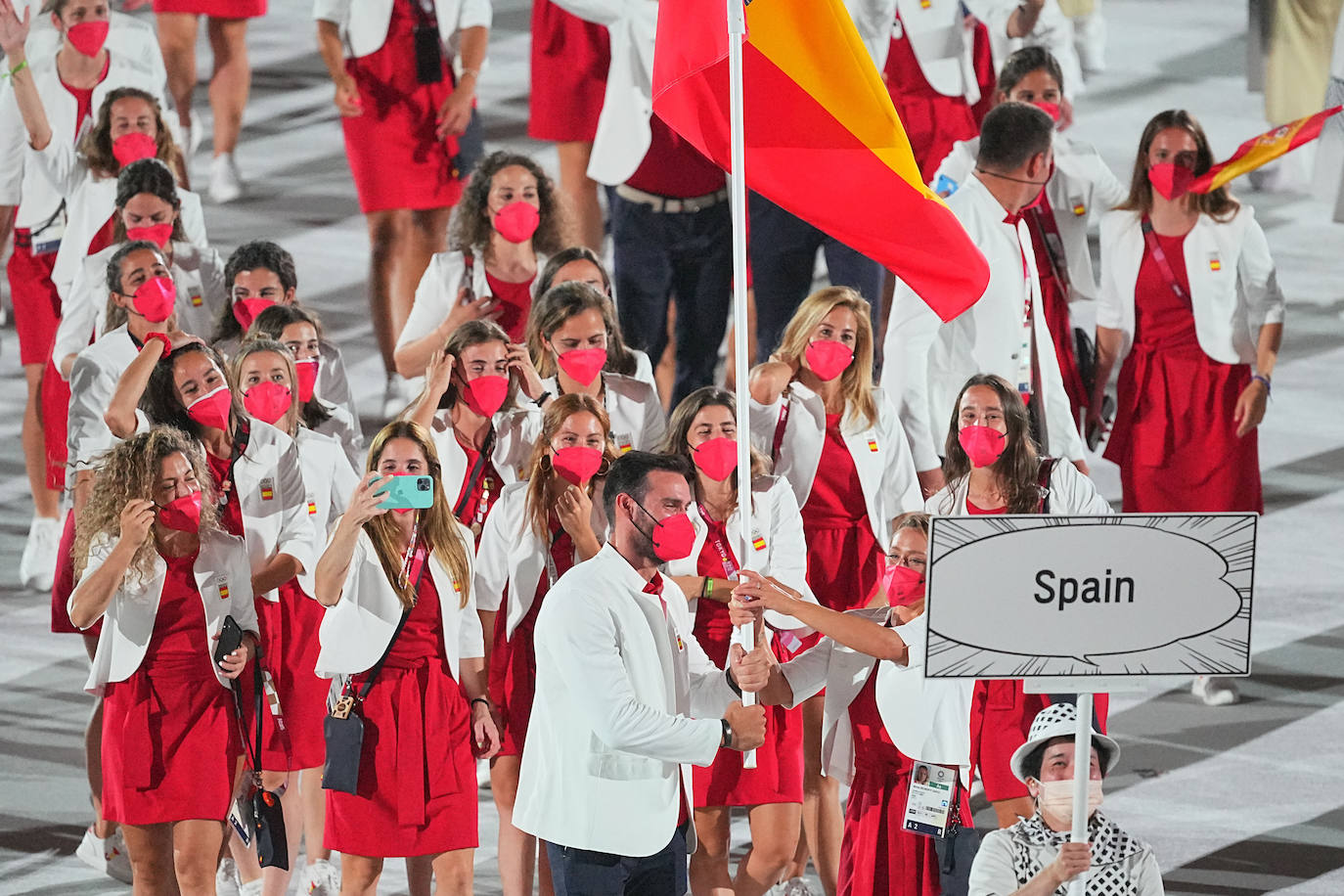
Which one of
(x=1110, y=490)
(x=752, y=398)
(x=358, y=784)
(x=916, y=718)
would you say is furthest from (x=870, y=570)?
(x=1110, y=490)

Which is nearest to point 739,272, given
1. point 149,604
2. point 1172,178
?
point 149,604

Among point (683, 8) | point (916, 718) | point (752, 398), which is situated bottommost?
point (916, 718)

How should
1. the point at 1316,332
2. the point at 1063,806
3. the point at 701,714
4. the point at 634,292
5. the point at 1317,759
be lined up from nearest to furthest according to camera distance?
the point at 1063,806
the point at 701,714
the point at 1317,759
the point at 634,292
the point at 1316,332

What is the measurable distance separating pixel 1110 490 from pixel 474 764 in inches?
210

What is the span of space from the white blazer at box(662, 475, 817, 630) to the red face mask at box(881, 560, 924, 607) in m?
0.56

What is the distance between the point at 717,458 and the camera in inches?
309

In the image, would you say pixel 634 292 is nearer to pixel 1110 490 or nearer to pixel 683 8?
pixel 1110 490

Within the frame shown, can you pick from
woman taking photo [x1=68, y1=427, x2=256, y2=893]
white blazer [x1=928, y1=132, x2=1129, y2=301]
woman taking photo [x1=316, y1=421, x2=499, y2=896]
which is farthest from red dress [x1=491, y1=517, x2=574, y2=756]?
white blazer [x1=928, y1=132, x2=1129, y2=301]

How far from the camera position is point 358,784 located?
737 centimetres

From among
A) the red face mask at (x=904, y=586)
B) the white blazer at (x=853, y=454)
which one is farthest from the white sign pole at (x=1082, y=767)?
the white blazer at (x=853, y=454)

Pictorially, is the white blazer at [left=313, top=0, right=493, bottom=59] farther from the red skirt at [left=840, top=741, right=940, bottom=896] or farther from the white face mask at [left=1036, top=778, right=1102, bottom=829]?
the white face mask at [left=1036, top=778, right=1102, bottom=829]

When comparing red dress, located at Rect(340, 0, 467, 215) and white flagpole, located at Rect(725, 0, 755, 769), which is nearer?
white flagpole, located at Rect(725, 0, 755, 769)

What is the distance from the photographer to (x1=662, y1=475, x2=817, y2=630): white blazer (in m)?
7.79

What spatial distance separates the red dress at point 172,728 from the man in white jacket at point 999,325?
282 cm
